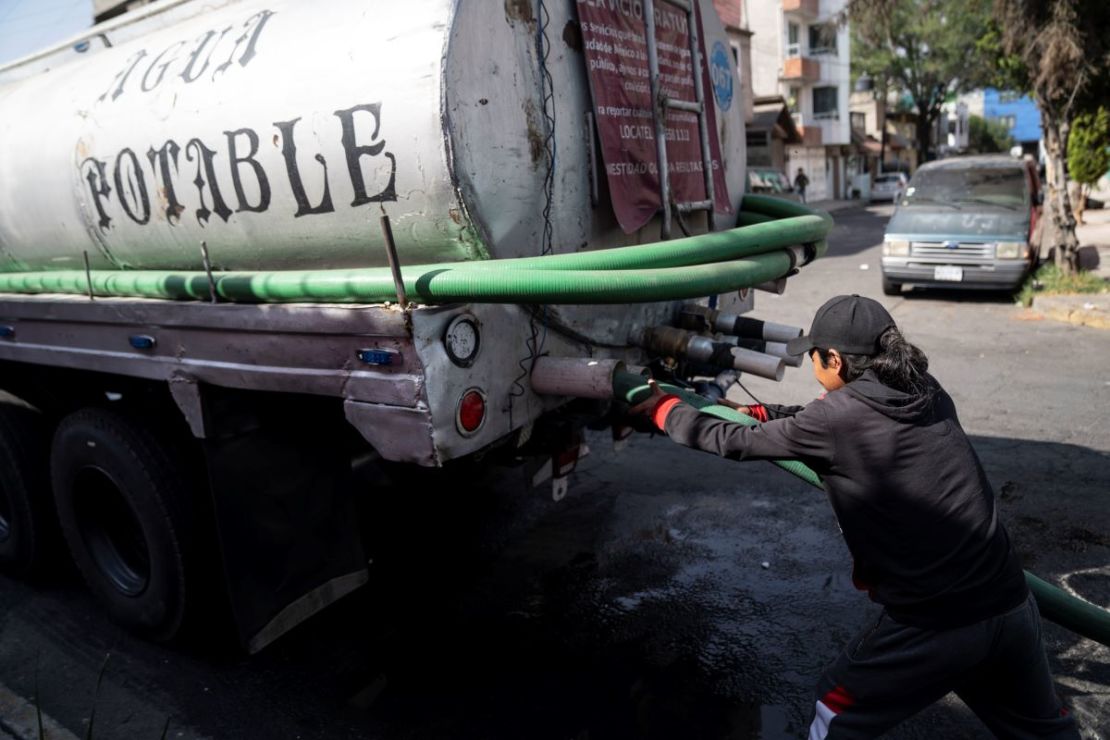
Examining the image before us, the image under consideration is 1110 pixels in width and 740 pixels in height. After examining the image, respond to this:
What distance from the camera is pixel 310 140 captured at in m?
2.79

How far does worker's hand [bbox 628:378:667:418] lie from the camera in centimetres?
262

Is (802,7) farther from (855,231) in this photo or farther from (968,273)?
(968,273)

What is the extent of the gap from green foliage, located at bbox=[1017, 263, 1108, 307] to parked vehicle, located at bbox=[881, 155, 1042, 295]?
0.64ft

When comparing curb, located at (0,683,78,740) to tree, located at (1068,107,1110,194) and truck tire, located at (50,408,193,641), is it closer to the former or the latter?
truck tire, located at (50,408,193,641)

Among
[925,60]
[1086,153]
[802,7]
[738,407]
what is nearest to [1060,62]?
[1086,153]

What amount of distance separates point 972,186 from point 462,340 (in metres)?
11.2

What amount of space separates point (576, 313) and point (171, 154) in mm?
1670

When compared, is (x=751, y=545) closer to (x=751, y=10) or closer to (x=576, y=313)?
(x=576, y=313)

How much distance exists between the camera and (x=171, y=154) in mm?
3195

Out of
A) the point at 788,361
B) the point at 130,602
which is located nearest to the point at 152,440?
the point at 130,602

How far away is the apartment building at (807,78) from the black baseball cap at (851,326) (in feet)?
117

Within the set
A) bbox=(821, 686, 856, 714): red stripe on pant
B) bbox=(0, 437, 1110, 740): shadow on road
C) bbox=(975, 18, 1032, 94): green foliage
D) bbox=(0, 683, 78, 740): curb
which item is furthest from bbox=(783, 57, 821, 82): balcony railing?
bbox=(0, 683, 78, 740): curb

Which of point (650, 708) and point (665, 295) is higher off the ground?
point (665, 295)

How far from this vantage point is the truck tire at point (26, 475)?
13.5ft
